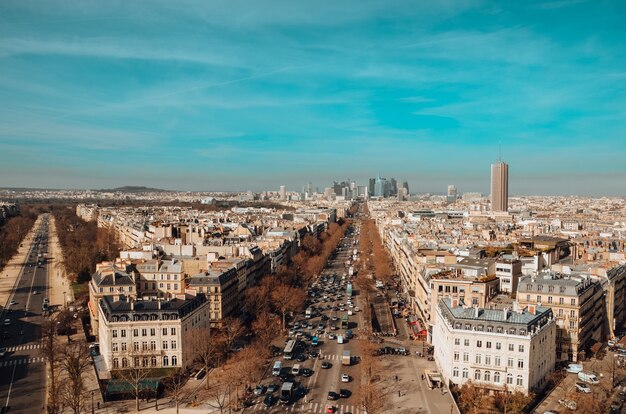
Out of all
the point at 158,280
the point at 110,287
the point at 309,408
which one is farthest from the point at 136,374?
the point at 158,280

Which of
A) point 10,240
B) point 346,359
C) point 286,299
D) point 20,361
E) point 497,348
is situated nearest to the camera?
point 497,348

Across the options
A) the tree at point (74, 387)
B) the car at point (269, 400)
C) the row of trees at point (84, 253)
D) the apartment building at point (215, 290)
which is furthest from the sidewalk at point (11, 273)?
the car at point (269, 400)

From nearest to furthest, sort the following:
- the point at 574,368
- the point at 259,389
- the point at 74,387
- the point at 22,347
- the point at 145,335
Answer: the point at 74,387
the point at 259,389
the point at 145,335
the point at 574,368
the point at 22,347

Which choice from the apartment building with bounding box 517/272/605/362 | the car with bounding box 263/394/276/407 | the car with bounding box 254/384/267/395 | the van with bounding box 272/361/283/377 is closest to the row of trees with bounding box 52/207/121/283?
the van with bounding box 272/361/283/377

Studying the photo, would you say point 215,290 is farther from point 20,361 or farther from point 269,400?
point 269,400

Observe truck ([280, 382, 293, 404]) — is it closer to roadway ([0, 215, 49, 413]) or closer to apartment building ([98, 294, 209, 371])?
apartment building ([98, 294, 209, 371])

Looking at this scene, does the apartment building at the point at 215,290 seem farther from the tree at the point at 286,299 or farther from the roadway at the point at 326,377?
the roadway at the point at 326,377
